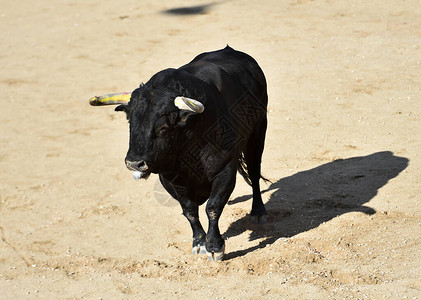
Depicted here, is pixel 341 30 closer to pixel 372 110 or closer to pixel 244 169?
pixel 372 110

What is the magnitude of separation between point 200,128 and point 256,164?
5.03 ft

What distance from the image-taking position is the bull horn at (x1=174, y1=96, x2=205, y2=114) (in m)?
5.42

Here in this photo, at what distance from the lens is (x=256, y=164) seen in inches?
284

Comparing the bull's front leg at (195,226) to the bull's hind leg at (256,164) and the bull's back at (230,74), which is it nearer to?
the bull's hind leg at (256,164)

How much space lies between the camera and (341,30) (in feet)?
42.5

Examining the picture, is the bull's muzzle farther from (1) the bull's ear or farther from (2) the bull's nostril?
(1) the bull's ear

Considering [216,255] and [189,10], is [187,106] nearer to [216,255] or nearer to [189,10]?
[216,255]

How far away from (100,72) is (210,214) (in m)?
6.78

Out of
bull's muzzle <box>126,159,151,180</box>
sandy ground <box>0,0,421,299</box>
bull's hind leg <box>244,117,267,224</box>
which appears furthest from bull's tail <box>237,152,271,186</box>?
bull's muzzle <box>126,159,151,180</box>

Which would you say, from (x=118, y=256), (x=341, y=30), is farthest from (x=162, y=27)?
(x=118, y=256)

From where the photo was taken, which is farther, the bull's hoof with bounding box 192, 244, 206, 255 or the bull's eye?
the bull's hoof with bounding box 192, 244, 206, 255

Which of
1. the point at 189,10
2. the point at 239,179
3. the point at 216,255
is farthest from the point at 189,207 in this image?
the point at 189,10

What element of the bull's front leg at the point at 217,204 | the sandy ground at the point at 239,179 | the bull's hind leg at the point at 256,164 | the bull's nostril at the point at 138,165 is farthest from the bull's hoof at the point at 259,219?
the bull's nostril at the point at 138,165

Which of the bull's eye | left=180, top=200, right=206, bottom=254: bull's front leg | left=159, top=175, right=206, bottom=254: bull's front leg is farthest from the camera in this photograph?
left=180, top=200, right=206, bottom=254: bull's front leg
